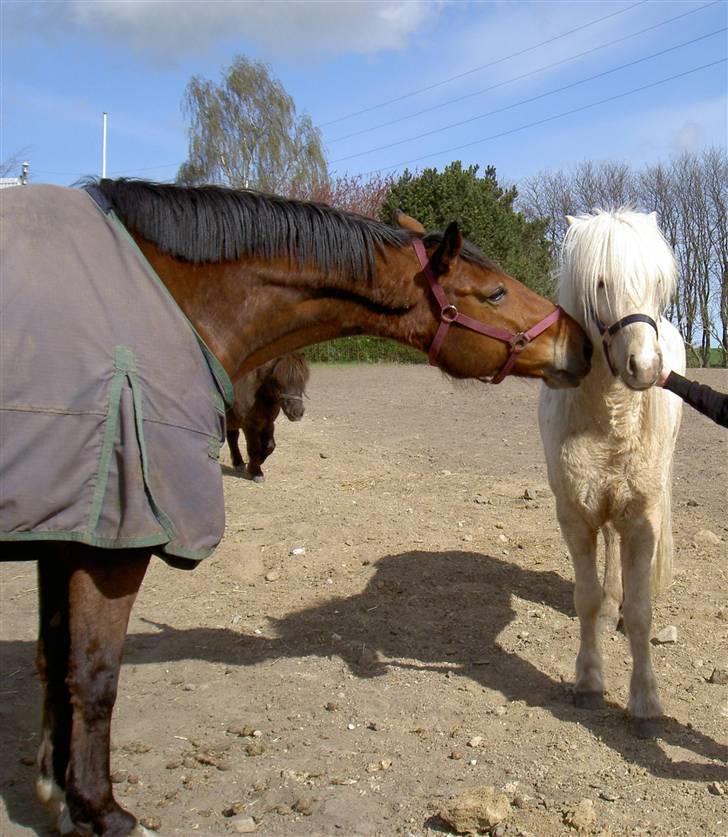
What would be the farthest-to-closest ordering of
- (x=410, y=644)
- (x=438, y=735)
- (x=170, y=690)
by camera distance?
(x=410, y=644) → (x=170, y=690) → (x=438, y=735)

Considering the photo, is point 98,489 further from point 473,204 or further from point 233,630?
point 473,204

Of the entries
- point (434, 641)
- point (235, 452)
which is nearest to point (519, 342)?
point (434, 641)

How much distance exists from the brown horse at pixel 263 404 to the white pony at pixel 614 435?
5.17 m

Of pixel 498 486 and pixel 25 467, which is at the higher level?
pixel 25 467

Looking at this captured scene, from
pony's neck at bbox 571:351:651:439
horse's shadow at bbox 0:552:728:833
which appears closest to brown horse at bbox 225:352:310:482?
horse's shadow at bbox 0:552:728:833

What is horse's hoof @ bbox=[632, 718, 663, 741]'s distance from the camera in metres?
3.44

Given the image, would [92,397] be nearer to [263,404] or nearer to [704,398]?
[704,398]

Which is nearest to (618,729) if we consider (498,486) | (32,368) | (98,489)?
(98,489)

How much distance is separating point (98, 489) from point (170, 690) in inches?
76.8

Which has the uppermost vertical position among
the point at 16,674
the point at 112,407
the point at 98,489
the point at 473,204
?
the point at 473,204

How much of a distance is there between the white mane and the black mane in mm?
693

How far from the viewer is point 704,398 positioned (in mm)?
3215

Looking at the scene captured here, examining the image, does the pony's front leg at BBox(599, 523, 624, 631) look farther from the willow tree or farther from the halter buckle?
the willow tree

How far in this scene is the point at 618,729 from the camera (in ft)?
11.6
